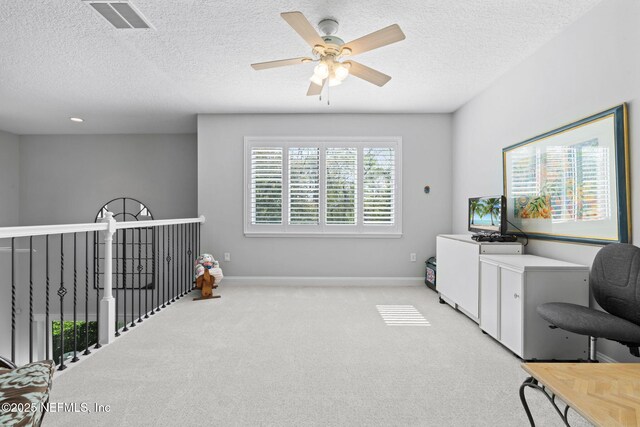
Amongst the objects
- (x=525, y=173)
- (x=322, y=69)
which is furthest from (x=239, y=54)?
(x=525, y=173)

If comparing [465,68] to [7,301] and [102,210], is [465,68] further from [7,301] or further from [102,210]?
[7,301]

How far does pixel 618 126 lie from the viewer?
2.11m

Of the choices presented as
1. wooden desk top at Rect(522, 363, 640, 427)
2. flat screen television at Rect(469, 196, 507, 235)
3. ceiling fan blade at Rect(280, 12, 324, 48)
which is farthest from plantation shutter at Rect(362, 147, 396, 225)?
wooden desk top at Rect(522, 363, 640, 427)

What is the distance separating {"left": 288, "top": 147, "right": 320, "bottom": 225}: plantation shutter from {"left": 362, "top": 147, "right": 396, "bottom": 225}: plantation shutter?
74 cm

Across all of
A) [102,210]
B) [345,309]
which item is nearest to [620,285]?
[345,309]

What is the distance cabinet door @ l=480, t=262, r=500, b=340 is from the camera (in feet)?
8.61

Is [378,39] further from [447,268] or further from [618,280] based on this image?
[447,268]

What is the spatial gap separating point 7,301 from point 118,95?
4892 mm

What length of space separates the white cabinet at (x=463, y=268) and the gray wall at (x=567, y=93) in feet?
1.48

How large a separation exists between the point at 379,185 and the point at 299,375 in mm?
3251

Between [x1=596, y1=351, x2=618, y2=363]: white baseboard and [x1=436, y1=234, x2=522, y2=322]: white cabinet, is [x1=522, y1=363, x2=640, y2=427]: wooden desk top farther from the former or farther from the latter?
[x1=436, y1=234, x2=522, y2=322]: white cabinet

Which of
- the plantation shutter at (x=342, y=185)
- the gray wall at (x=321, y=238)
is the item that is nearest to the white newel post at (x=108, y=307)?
the gray wall at (x=321, y=238)

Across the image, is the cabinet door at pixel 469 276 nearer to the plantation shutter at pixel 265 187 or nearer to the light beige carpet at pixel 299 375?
the light beige carpet at pixel 299 375

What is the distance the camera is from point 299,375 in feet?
6.96
